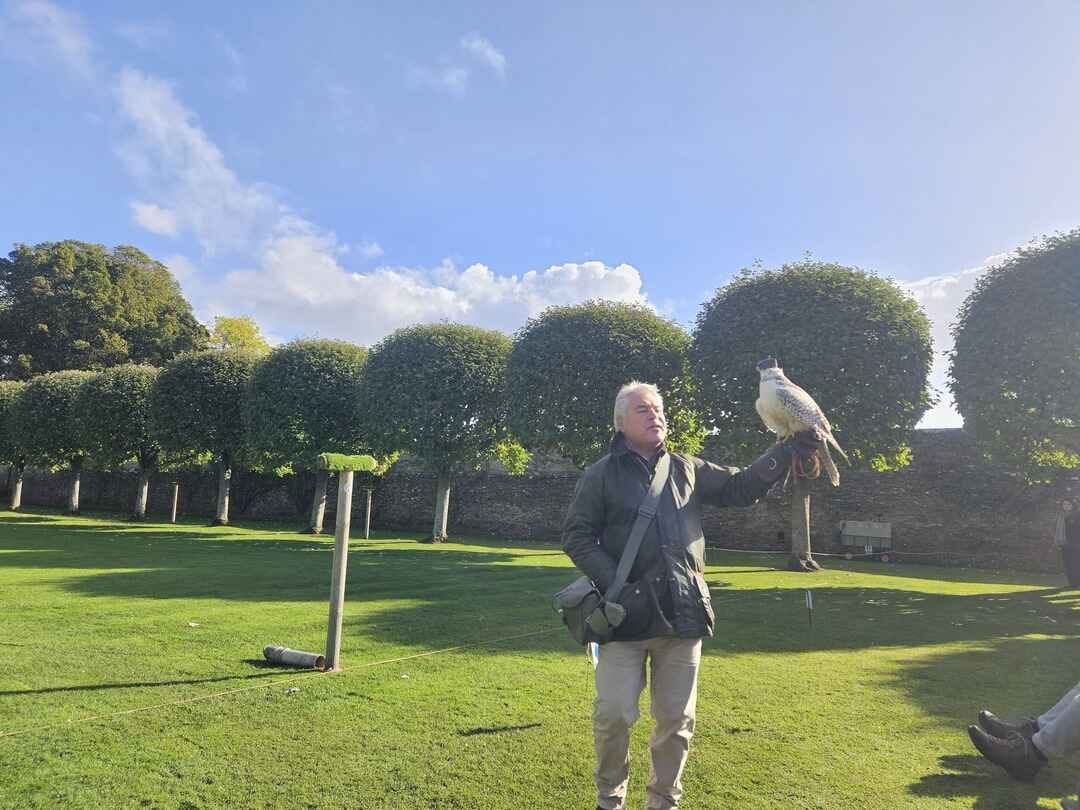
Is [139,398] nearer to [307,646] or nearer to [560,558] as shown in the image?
[560,558]

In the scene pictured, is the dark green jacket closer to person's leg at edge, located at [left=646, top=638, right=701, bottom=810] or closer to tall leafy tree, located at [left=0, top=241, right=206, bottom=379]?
person's leg at edge, located at [left=646, top=638, right=701, bottom=810]

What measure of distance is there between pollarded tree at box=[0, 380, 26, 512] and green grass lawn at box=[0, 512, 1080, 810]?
29051 millimetres

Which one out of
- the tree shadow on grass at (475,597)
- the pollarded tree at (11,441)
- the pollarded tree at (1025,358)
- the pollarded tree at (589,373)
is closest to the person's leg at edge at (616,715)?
the tree shadow on grass at (475,597)

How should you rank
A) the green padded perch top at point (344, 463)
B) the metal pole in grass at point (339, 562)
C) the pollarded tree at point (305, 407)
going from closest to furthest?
the green padded perch top at point (344, 463) < the metal pole in grass at point (339, 562) < the pollarded tree at point (305, 407)

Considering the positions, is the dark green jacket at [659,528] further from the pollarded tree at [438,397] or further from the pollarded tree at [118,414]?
the pollarded tree at [118,414]

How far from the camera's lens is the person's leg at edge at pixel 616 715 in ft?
10.6

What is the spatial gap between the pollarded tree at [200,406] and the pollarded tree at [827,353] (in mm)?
18402

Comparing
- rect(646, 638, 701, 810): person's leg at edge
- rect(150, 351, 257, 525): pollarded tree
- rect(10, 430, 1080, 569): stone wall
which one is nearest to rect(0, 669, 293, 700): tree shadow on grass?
rect(646, 638, 701, 810): person's leg at edge

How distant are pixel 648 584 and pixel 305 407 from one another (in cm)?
2410

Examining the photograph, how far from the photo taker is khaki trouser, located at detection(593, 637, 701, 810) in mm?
3227

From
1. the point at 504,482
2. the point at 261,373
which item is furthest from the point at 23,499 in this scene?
the point at 504,482

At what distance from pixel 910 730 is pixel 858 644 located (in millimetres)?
3323

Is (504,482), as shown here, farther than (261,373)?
Yes

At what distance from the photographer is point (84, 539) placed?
786 inches
